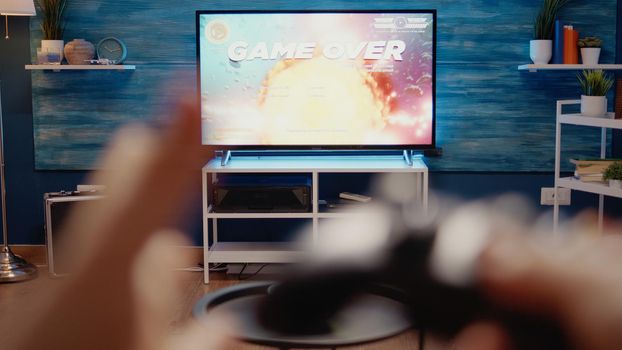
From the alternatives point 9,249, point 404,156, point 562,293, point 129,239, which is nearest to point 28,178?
point 9,249

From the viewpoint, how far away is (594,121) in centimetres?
441

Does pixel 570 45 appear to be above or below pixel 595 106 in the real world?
above

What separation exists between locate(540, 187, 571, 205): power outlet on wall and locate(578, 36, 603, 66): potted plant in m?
0.75

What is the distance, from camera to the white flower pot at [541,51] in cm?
484

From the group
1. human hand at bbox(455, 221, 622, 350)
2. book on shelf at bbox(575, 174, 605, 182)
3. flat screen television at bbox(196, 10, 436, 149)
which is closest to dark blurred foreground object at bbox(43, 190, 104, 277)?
flat screen television at bbox(196, 10, 436, 149)

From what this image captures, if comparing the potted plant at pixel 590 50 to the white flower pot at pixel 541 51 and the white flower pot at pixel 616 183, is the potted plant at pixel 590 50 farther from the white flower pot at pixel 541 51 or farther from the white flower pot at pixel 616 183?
the white flower pot at pixel 616 183

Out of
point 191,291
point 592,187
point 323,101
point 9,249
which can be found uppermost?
point 323,101

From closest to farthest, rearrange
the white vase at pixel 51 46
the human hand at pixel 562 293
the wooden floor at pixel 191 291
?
the human hand at pixel 562 293 < the wooden floor at pixel 191 291 < the white vase at pixel 51 46

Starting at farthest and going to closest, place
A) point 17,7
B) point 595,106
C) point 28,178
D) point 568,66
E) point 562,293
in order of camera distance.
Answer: point 28,178 < point 568,66 < point 17,7 < point 595,106 < point 562,293

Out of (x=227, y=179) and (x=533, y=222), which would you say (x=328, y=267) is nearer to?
(x=227, y=179)

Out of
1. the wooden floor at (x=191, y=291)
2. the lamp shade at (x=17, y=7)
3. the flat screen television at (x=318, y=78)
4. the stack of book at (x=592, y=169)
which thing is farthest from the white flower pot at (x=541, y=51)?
the lamp shade at (x=17, y=7)

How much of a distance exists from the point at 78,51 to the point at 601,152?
3.00 m

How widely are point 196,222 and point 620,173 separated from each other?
2398 millimetres

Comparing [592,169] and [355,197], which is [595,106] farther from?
[355,197]
